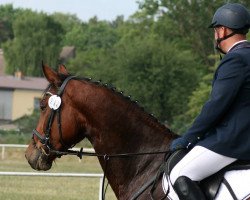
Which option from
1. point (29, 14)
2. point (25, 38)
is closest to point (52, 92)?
point (25, 38)

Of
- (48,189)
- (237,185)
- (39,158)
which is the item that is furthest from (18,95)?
(237,185)

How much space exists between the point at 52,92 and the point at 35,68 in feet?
306

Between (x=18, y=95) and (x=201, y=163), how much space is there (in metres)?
84.6

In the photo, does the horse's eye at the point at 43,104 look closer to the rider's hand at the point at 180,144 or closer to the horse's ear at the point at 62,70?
the horse's ear at the point at 62,70

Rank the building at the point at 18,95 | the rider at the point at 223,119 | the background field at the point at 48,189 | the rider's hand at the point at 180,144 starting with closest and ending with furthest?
1. the rider at the point at 223,119
2. the rider's hand at the point at 180,144
3. the background field at the point at 48,189
4. the building at the point at 18,95

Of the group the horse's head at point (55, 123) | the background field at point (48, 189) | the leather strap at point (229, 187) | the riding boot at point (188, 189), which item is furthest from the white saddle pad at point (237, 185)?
the background field at point (48, 189)

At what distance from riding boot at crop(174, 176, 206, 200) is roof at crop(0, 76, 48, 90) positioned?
81150mm

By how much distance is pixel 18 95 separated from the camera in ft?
294

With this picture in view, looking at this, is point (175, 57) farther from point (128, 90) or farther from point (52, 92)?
point (52, 92)

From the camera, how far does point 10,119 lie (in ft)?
296

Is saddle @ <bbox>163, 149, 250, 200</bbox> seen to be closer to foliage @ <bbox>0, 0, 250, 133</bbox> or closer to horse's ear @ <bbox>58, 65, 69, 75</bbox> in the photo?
horse's ear @ <bbox>58, 65, 69, 75</bbox>

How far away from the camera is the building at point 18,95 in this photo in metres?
87.9

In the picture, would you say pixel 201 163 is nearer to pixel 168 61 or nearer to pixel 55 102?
pixel 55 102

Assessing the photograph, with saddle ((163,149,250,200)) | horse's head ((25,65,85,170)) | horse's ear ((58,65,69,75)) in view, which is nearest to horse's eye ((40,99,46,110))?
horse's head ((25,65,85,170))
